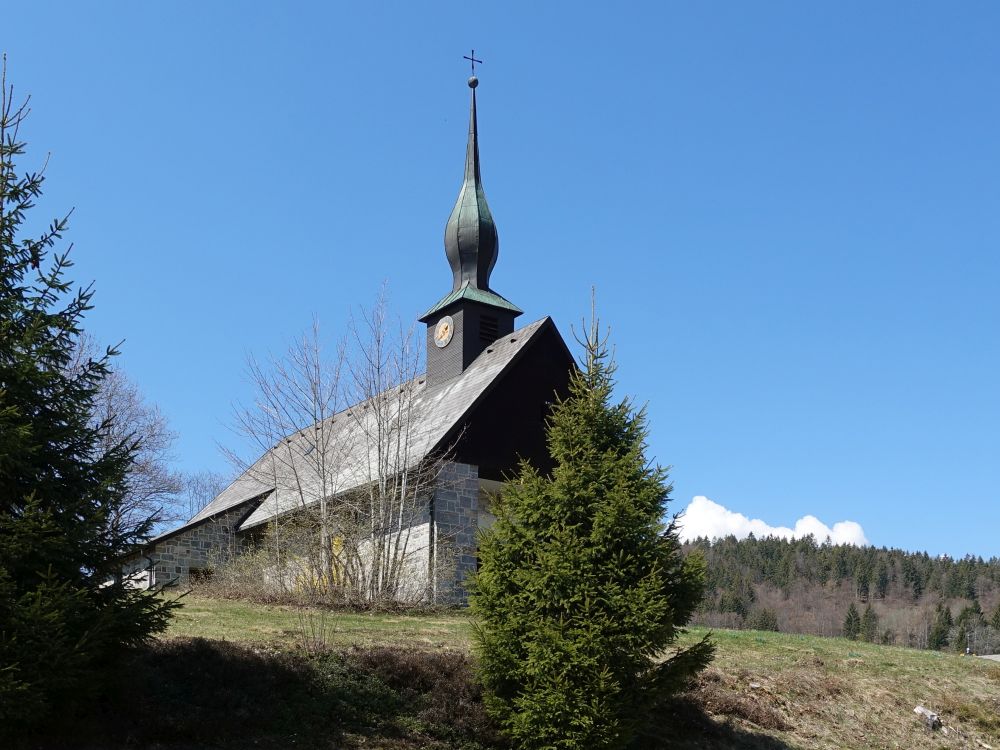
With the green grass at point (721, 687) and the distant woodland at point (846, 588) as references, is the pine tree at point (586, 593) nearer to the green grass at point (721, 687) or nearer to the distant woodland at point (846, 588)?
the green grass at point (721, 687)

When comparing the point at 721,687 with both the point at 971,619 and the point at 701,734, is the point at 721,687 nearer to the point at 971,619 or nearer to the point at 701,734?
the point at 701,734

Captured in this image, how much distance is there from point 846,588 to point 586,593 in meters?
78.1

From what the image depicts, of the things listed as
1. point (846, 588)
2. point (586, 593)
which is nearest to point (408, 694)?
point (586, 593)

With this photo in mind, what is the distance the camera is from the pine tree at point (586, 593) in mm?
10672

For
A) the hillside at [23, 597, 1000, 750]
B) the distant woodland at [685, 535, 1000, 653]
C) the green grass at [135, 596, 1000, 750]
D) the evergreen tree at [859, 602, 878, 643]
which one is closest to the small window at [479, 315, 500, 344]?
the green grass at [135, 596, 1000, 750]

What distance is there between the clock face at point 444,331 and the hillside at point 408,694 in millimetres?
11014

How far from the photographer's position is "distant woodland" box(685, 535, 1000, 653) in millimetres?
73312

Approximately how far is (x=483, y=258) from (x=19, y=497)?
19300mm

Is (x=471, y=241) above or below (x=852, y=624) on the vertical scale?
above

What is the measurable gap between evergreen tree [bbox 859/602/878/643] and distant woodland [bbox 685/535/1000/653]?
0.28 ft

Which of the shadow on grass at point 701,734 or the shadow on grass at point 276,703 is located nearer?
the shadow on grass at point 276,703

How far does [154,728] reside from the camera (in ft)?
33.0

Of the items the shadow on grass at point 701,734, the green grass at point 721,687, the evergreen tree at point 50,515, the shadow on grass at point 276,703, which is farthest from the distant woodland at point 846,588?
the evergreen tree at point 50,515

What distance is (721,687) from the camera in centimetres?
1418
